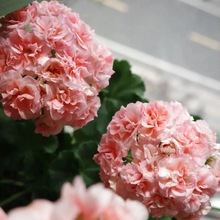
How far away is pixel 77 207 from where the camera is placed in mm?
161

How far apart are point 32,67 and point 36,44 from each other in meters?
0.03

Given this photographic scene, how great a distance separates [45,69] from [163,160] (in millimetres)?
217

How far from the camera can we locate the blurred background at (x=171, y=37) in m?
0.99

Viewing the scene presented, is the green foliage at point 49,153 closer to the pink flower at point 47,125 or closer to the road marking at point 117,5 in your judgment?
the pink flower at point 47,125

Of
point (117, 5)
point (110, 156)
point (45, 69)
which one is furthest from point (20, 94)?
point (117, 5)

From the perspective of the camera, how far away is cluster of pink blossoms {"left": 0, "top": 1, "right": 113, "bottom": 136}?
435mm

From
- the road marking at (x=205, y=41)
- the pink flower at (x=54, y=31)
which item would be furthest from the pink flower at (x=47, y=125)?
the road marking at (x=205, y=41)

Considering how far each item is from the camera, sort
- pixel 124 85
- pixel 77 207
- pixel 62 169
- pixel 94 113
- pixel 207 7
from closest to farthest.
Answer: pixel 77 207 < pixel 94 113 < pixel 62 169 < pixel 124 85 < pixel 207 7

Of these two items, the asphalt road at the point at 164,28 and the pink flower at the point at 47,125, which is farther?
the asphalt road at the point at 164,28

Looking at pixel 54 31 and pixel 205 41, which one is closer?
pixel 54 31

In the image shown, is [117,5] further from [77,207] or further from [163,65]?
[77,207]

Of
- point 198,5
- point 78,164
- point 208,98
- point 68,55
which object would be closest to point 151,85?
point 208,98

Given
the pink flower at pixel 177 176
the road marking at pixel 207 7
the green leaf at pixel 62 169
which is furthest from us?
the road marking at pixel 207 7

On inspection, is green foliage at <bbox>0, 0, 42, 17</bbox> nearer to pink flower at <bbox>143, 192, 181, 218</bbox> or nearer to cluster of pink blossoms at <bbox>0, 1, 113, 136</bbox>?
cluster of pink blossoms at <bbox>0, 1, 113, 136</bbox>
